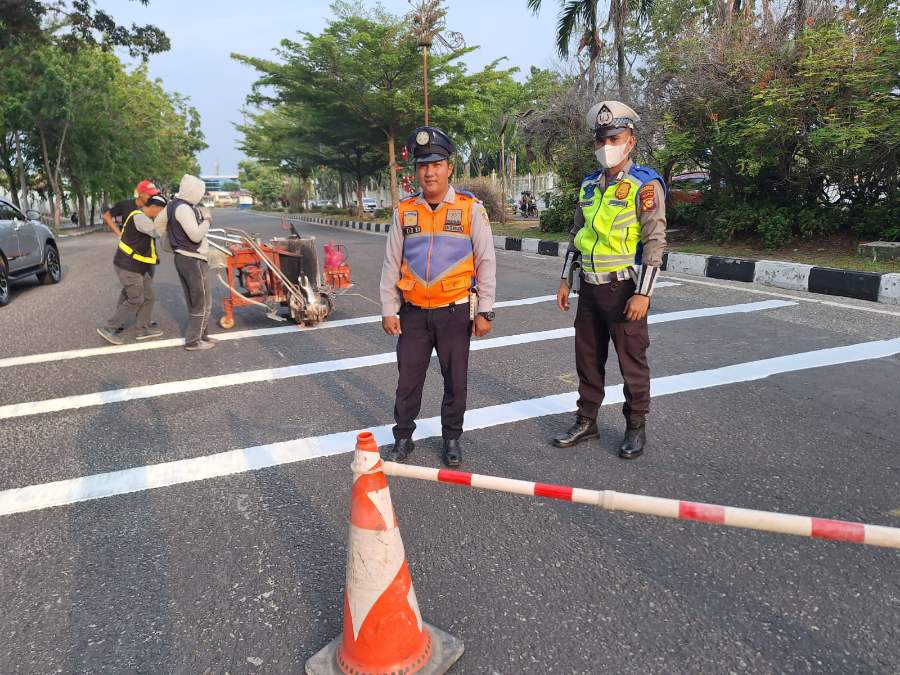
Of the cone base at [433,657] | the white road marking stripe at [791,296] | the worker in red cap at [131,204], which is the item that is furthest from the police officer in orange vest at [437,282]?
the white road marking stripe at [791,296]

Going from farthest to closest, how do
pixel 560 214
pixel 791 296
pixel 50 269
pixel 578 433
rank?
pixel 560 214 → pixel 50 269 → pixel 791 296 → pixel 578 433

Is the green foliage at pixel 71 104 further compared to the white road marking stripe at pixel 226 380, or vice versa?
the green foliage at pixel 71 104

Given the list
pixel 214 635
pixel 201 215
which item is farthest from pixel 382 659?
pixel 201 215

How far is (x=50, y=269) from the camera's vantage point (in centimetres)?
1043

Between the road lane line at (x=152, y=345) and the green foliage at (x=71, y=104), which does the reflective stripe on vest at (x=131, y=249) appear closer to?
the road lane line at (x=152, y=345)

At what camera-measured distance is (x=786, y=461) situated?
11.1 ft

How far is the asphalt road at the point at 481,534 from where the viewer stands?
211 centimetres

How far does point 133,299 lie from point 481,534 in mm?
4994

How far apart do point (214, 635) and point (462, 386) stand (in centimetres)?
174

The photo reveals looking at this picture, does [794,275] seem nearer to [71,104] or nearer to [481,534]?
[481,534]

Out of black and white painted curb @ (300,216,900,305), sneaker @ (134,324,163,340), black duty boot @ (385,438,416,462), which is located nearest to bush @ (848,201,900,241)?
black and white painted curb @ (300,216,900,305)

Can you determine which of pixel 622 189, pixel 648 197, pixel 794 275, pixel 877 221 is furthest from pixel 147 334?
pixel 877 221

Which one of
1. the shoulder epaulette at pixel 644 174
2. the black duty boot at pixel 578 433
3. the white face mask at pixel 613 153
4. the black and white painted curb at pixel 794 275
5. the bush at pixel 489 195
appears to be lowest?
the black duty boot at pixel 578 433

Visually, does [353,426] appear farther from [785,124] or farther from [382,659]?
[785,124]
